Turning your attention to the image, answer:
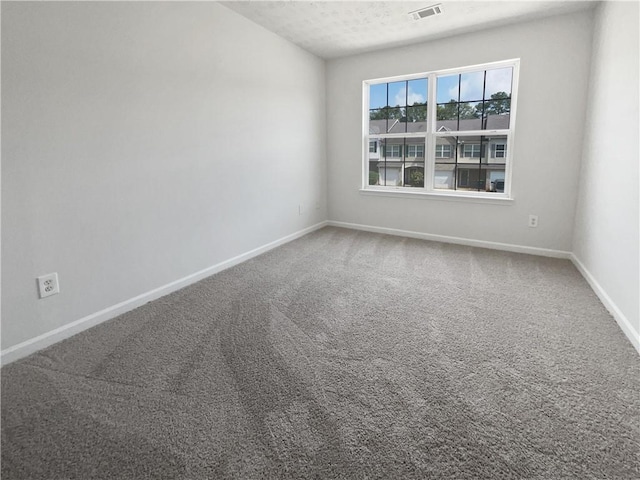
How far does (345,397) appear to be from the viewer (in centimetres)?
158

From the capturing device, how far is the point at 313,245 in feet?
13.6

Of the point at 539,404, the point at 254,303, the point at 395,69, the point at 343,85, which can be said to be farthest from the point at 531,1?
the point at 254,303

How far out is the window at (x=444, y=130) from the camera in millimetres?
3803

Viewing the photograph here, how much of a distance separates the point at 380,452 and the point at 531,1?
3645mm

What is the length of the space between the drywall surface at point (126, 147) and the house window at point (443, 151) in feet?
6.40

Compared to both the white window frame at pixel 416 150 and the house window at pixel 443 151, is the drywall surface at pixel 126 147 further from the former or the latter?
the house window at pixel 443 151

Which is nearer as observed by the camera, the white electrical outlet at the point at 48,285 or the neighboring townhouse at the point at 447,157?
the white electrical outlet at the point at 48,285

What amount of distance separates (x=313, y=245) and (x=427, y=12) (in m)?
2.57

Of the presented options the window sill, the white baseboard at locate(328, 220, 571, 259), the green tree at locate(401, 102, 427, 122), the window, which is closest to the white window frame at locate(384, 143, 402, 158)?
the window

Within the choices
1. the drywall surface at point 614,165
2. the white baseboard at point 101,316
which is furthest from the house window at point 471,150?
the white baseboard at point 101,316

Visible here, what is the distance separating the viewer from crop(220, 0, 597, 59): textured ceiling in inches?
119

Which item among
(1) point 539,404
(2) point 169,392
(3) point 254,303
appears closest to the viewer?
(1) point 539,404

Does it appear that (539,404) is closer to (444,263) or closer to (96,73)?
(444,263)

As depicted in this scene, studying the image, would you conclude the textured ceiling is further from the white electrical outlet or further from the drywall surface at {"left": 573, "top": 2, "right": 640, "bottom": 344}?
the white electrical outlet
